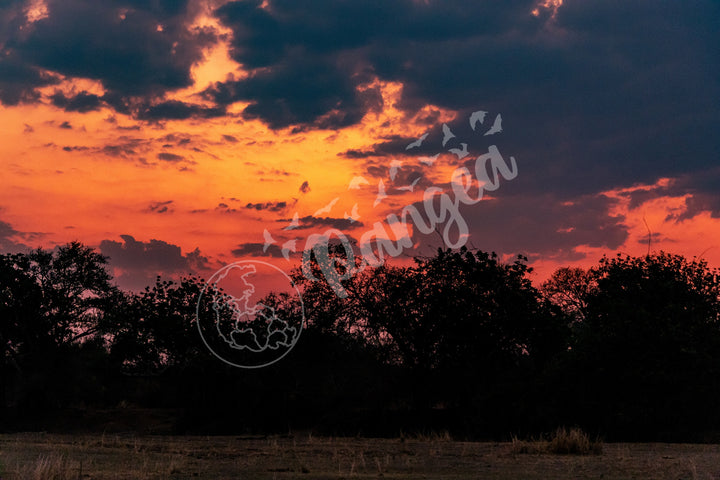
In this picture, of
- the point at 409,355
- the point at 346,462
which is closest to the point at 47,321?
the point at 409,355

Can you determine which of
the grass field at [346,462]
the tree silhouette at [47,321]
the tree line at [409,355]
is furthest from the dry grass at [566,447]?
the tree silhouette at [47,321]

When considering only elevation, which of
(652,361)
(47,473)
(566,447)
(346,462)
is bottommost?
(346,462)

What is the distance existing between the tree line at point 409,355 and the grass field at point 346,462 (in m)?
5.79

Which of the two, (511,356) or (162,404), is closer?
(511,356)

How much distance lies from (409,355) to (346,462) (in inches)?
698

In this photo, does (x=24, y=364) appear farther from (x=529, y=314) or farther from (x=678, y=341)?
(x=678, y=341)

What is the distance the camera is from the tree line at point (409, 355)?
Answer: 29.1 metres

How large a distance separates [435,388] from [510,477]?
19531 mm

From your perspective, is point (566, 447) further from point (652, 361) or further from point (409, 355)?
point (409, 355)

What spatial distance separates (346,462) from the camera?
59.6 feet

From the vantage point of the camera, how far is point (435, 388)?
113 ft

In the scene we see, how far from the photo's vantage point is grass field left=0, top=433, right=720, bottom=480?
15.2m

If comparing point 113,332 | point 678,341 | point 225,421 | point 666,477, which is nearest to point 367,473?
point 666,477

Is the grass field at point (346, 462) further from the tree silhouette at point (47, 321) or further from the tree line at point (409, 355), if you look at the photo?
the tree silhouette at point (47, 321)
